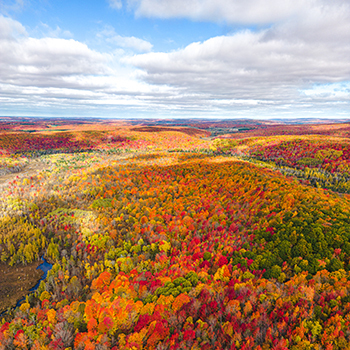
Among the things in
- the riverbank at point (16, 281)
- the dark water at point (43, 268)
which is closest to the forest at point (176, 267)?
the riverbank at point (16, 281)

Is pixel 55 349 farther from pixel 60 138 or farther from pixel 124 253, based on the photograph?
pixel 60 138

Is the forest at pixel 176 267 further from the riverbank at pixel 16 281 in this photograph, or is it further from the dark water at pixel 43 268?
the dark water at pixel 43 268

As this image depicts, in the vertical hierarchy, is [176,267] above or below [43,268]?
above

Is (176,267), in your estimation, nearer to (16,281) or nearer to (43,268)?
(43,268)

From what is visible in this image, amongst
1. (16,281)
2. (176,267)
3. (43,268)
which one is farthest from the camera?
Answer: (43,268)

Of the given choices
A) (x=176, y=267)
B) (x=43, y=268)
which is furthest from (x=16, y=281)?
(x=176, y=267)

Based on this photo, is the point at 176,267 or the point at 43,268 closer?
the point at 176,267

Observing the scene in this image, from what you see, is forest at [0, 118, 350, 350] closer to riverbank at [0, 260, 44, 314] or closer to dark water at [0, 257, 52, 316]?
riverbank at [0, 260, 44, 314]
